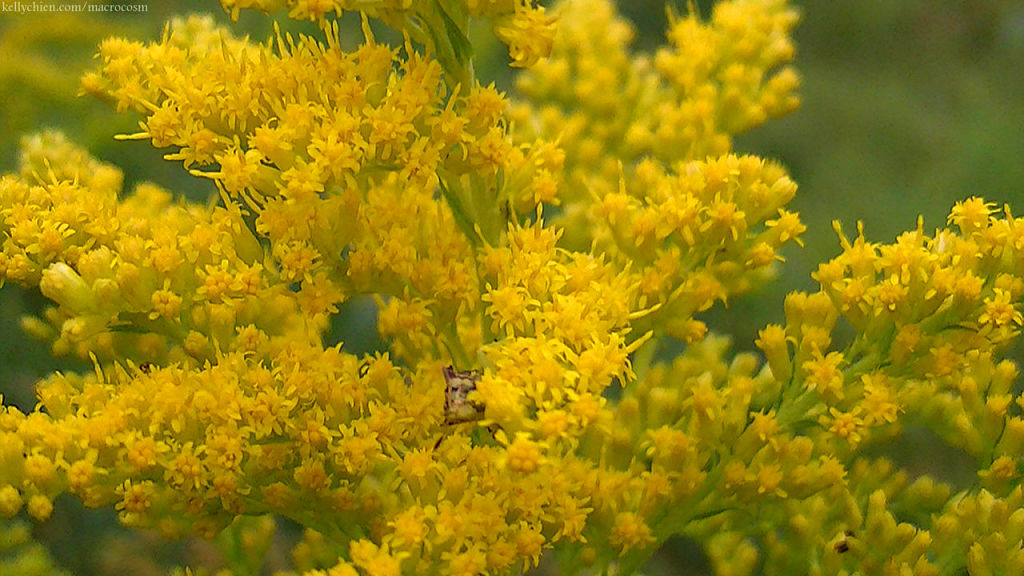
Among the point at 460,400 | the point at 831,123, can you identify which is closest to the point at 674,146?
the point at 460,400

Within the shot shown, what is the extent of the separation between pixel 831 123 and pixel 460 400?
8.83 feet

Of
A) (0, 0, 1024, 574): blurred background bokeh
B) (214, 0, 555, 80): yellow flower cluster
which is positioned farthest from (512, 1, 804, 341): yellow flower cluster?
(0, 0, 1024, 574): blurred background bokeh

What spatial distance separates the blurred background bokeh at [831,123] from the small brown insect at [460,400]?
3.42ft

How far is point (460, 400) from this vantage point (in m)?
1.28

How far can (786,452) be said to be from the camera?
1.50m

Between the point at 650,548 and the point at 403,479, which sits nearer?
the point at 403,479

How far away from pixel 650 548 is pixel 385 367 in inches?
17.2

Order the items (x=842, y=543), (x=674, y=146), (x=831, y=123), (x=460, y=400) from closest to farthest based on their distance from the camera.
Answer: (x=460, y=400) → (x=842, y=543) → (x=674, y=146) → (x=831, y=123)

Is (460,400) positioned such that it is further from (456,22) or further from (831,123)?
(831,123)

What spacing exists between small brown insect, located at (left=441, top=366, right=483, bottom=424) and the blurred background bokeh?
1043mm

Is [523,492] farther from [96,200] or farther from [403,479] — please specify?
[96,200]

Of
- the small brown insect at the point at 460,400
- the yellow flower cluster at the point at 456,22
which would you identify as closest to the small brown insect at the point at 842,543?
the small brown insect at the point at 460,400

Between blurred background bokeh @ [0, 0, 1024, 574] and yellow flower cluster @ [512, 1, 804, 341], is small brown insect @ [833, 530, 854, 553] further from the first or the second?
blurred background bokeh @ [0, 0, 1024, 574]

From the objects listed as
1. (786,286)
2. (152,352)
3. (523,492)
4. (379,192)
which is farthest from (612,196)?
(786,286)
